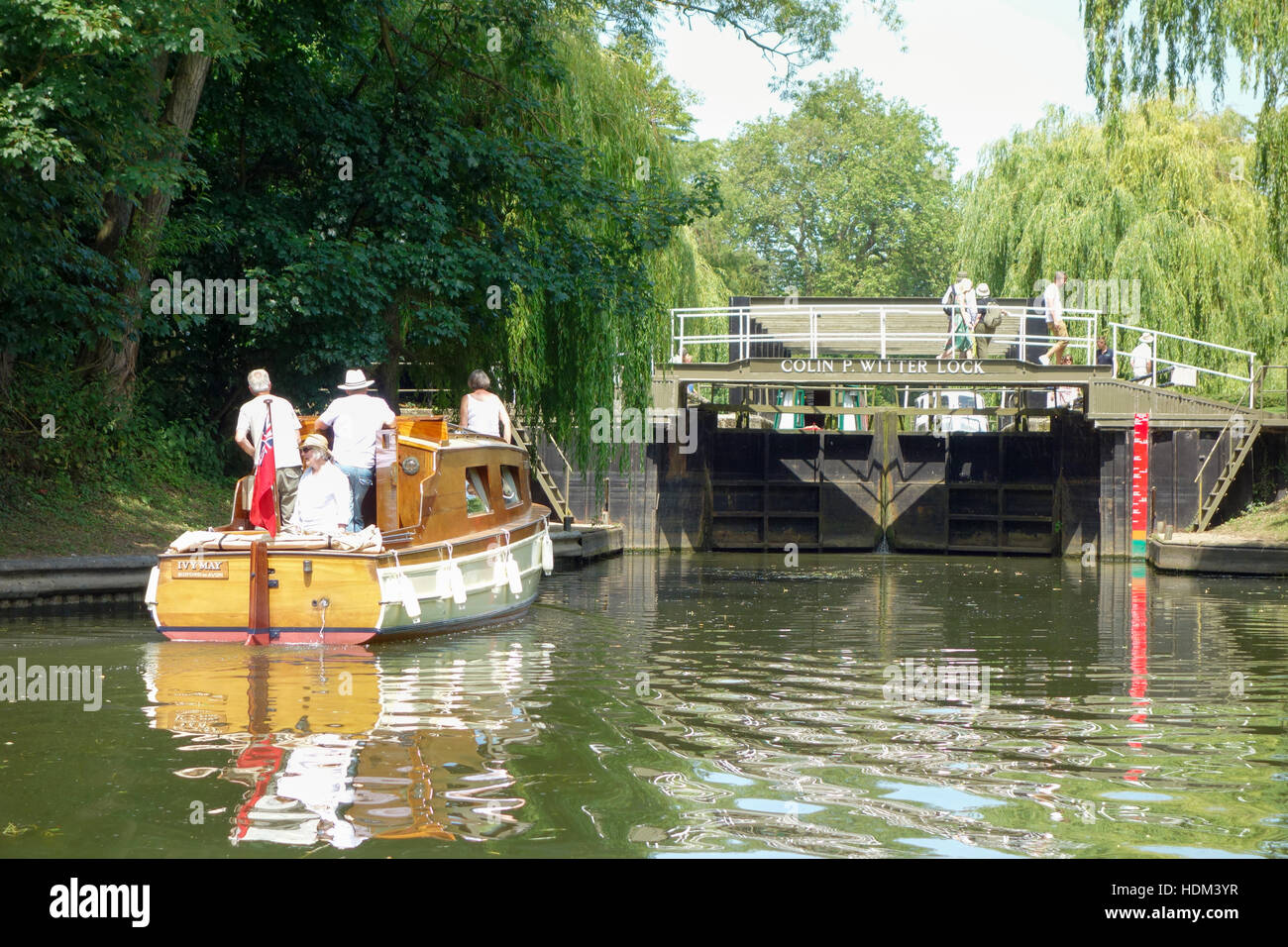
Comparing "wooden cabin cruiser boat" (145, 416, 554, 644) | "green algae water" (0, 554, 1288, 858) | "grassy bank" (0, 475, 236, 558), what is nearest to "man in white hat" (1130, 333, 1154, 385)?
"green algae water" (0, 554, 1288, 858)

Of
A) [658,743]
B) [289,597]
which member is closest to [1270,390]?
[289,597]

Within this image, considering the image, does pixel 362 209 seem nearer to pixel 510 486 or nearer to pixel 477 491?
pixel 510 486

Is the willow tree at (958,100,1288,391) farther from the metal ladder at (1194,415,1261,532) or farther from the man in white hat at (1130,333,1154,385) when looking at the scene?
the metal ladder at (1194,415,1261,532)

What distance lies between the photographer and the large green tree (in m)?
62.3

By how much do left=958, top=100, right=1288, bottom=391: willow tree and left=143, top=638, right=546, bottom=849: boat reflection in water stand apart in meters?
21.4

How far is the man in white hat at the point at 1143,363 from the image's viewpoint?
27.1 metres

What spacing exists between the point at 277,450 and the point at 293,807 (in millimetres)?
7098

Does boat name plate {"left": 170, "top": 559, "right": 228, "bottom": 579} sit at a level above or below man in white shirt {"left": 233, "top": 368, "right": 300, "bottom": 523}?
below

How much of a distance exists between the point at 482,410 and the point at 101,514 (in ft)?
17.4

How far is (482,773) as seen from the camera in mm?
7629

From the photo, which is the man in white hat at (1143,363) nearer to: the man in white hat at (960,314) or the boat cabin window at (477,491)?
the man in white hat at (960,314)

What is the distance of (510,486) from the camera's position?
54.4 feet

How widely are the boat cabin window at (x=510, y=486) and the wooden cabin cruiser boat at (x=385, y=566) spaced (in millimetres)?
299
